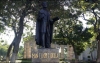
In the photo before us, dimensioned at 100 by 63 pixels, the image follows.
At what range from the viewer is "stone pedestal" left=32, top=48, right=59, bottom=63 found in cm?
884

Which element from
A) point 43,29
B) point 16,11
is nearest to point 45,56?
point 43,29

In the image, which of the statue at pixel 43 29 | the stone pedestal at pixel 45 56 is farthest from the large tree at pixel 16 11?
the stone pedestal at pixel 45 56

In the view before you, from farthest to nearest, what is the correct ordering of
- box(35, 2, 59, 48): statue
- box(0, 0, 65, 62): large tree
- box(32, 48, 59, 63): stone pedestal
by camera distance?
box(0, 0, 65, 62): large tree → box(35, 2, 59, 48): statue → box(32, 48, 59, 63): stone pedestal

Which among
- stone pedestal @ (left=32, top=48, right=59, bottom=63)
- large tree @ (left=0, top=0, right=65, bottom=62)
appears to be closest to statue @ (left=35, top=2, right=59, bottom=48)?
stone pedestal @ (left=32, top=48, right=59, bottom=63)

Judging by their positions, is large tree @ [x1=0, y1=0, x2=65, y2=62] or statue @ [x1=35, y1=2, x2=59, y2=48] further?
large tree @ [x1=0, y1=0, x2=65, y2=62]

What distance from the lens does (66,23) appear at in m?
25.2

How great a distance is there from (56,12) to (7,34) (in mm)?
6910

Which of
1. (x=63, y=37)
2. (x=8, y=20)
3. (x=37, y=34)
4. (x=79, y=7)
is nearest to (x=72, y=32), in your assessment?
(x=63, y=37)

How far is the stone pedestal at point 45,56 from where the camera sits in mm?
8836

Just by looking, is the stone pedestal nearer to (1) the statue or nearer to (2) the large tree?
(1) the statue

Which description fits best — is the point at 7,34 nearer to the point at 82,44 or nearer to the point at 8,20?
the point at 8,20

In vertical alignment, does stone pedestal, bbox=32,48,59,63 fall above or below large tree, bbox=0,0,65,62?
below

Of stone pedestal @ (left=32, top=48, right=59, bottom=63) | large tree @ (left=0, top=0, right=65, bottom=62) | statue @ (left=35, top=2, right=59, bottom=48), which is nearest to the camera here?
stone pedestal @ (left=32, top=48, right=59, bottom=63)

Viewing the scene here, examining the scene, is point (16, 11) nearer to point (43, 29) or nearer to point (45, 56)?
point (43, 29)
